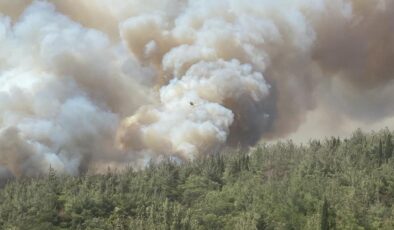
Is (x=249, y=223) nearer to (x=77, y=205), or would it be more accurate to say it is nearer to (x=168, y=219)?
(x=168, y=219)

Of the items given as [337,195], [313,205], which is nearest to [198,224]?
[313,205]

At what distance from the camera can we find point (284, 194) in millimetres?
195000

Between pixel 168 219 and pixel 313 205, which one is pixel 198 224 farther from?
pixel 313 205

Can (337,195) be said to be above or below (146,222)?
above

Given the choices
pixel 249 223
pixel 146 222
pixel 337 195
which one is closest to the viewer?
pixel 249 223

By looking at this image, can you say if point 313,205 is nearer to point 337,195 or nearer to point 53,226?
point 337,195

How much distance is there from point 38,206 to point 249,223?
245 feet

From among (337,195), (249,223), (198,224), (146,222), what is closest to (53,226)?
(146,222)

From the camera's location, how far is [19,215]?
179m

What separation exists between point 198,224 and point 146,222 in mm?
16508

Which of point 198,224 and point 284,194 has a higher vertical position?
point 284,194

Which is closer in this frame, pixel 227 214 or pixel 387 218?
pixel 387 218

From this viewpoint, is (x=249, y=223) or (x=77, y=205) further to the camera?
(x=77, y=205)

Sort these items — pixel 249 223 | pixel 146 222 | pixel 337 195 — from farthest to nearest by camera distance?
pixel 337 195
pixel 146 222
pixel 249 223
